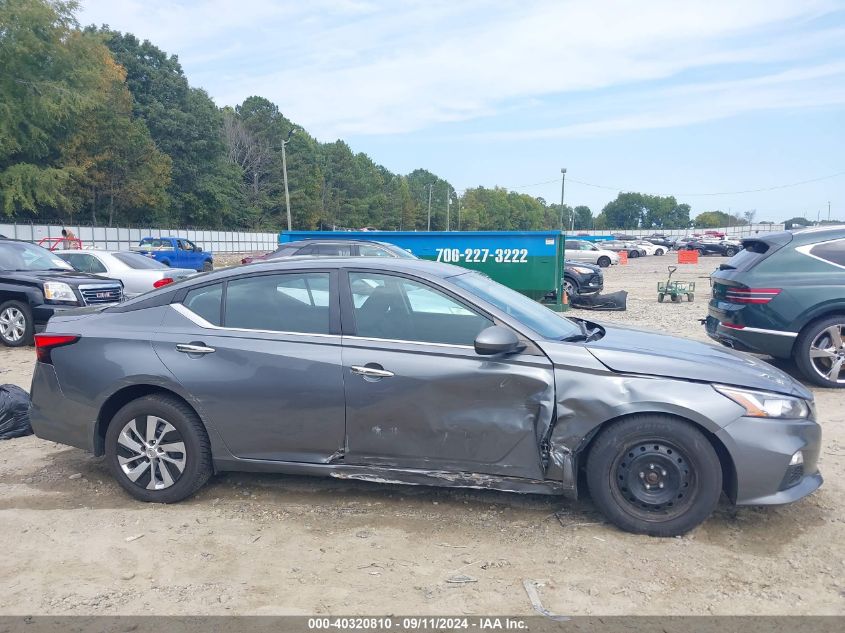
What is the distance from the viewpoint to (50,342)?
15.0 feet

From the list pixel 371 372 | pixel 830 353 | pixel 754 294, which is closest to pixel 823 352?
pixel 830 353

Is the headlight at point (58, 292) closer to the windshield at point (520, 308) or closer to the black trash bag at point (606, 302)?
the windshield at point (520, 308)

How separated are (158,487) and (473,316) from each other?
89.5 inches

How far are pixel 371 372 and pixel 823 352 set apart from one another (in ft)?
18.5

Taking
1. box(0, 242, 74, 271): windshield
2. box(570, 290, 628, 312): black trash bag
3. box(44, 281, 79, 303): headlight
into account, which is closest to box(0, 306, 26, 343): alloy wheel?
box(44, 281, 79, 303): headlight

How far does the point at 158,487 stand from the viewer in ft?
14.3

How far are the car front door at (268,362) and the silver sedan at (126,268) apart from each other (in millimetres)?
8835

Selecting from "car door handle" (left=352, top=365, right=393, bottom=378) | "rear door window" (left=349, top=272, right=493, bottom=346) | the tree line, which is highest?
the tree line

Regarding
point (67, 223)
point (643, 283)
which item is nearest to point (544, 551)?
point (643, 283)

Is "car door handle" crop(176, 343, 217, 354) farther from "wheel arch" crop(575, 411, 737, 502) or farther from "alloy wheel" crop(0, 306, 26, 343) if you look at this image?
"alloy wheel" crop(0, 306, 26, 343)

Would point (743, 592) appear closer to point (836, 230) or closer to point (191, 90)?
point (836, 230)

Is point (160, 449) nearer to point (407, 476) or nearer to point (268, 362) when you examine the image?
point (268, 362)

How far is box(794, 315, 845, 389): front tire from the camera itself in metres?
7.32

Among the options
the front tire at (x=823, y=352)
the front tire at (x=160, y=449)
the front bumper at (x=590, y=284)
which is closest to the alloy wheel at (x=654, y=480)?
the front tire at (x=160, y=449)
